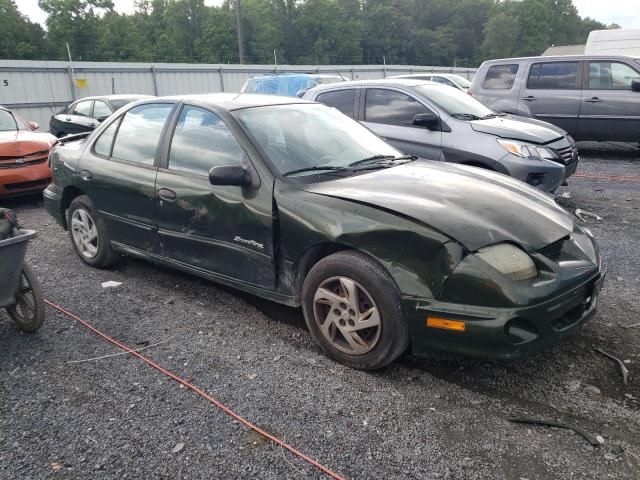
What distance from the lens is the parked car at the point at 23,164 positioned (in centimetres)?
723

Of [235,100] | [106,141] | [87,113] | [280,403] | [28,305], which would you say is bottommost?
[280,403]

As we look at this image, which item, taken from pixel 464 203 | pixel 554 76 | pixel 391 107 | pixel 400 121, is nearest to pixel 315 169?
pixel 464 203

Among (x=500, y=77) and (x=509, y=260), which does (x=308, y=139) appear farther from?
(x=500, y=77)

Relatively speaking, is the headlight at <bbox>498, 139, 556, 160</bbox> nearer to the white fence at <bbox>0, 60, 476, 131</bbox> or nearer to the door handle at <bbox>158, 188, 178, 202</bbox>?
the door handle at <bbox>158, 188, 178, 202</bbox>

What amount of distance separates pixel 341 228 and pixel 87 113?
11.3 metres

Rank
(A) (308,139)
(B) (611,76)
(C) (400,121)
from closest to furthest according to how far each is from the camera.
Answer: (A) (308,139)
(C) (400,121)
(B) (611,76)

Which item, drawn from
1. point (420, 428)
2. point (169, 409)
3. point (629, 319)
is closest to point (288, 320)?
point (169, 409)

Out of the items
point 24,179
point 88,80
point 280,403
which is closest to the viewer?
point 280,403

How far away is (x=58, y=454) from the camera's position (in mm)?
2449

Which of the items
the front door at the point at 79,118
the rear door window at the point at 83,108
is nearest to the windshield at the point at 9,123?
the front door at the point at 79,118

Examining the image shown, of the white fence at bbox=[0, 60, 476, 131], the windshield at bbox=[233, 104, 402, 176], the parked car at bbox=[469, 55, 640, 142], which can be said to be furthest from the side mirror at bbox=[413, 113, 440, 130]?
the white fence at bbox=[0, 60, 476, 131]

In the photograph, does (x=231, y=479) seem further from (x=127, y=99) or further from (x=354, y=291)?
(x=127, y=99)

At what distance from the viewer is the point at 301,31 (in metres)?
78.6

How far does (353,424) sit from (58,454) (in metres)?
1.36
